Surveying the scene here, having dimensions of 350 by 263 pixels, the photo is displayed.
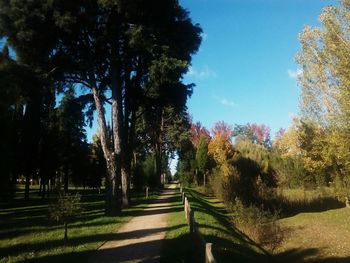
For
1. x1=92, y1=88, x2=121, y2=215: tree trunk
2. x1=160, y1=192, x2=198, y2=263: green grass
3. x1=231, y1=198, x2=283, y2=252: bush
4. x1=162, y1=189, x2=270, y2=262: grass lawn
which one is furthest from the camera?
x1=92, y1=88, x2=121, y2=215: tree trunk

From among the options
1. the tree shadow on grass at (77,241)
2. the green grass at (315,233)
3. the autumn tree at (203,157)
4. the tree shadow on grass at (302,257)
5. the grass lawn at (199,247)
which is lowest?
the tree shadow on grass at (302,257)

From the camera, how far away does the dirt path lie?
39.1 feet

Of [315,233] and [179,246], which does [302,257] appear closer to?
[315,233]

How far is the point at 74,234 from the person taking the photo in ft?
52.0

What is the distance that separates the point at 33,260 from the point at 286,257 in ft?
34.2

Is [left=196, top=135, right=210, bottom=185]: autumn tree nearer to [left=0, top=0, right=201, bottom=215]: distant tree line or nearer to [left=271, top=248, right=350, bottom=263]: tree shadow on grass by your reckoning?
[left=0, top=0, right=201, bottom=215]: distant tree line

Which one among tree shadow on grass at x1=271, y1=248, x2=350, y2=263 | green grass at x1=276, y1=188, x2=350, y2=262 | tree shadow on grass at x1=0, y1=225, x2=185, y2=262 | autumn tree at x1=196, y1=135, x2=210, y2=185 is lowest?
tree shadow on grass at x1=271, y1=248, x2=350, y2=263

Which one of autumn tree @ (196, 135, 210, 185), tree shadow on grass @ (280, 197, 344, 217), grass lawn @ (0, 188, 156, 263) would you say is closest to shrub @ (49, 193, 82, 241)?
grass lawn @ (0, 188, 156, 263)

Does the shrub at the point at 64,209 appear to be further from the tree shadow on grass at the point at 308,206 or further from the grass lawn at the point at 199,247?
the tree shadow on grass at the point at 308,206

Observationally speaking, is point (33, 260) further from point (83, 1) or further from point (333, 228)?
point (333, 228)

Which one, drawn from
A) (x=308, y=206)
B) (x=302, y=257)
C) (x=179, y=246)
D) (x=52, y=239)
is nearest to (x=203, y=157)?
(x=308, y=206)

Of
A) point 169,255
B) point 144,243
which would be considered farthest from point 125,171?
point 169,255

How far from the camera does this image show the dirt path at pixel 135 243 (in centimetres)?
1192

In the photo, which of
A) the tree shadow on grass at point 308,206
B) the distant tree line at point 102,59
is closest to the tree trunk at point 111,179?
the distant tree line at point 102,59
